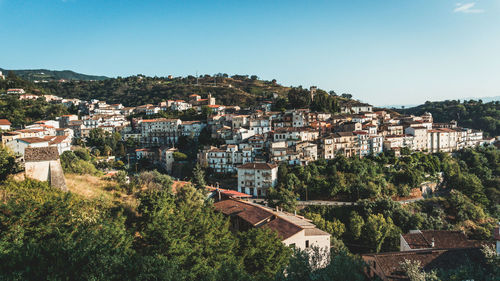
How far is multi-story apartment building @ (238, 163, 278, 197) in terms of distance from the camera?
40891 millimetres

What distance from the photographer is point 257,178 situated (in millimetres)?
41406

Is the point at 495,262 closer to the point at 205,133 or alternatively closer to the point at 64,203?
the point at 64,203

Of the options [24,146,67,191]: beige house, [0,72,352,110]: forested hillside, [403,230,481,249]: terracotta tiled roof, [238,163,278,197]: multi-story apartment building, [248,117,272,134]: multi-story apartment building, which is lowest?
[403,230,481,249]: terracotta tiled roof

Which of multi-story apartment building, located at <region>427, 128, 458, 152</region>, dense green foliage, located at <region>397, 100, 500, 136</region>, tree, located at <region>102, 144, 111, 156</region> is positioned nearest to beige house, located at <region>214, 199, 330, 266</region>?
tree, located at <region>102, 144, 111, 156</region>

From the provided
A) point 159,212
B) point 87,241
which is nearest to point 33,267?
point 87,241

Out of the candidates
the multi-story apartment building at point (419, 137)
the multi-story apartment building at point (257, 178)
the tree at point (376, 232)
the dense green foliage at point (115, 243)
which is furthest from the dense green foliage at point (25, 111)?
the multi-story apartment building at point (419, 137)

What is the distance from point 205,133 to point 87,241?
158 feet

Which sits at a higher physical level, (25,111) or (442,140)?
(25,111)

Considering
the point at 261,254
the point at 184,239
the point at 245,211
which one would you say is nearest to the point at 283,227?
the point at 245,211

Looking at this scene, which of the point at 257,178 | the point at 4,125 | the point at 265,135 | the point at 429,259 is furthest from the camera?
the point at 265,135

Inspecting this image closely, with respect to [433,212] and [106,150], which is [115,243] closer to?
[433,212]

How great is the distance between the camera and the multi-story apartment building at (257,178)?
40.9 meters

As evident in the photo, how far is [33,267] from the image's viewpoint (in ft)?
31.4

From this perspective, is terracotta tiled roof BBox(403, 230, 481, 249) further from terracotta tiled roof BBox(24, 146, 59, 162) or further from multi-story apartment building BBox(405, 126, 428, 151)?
multi-story apartment building BBox(405, 126, 428, 151)
